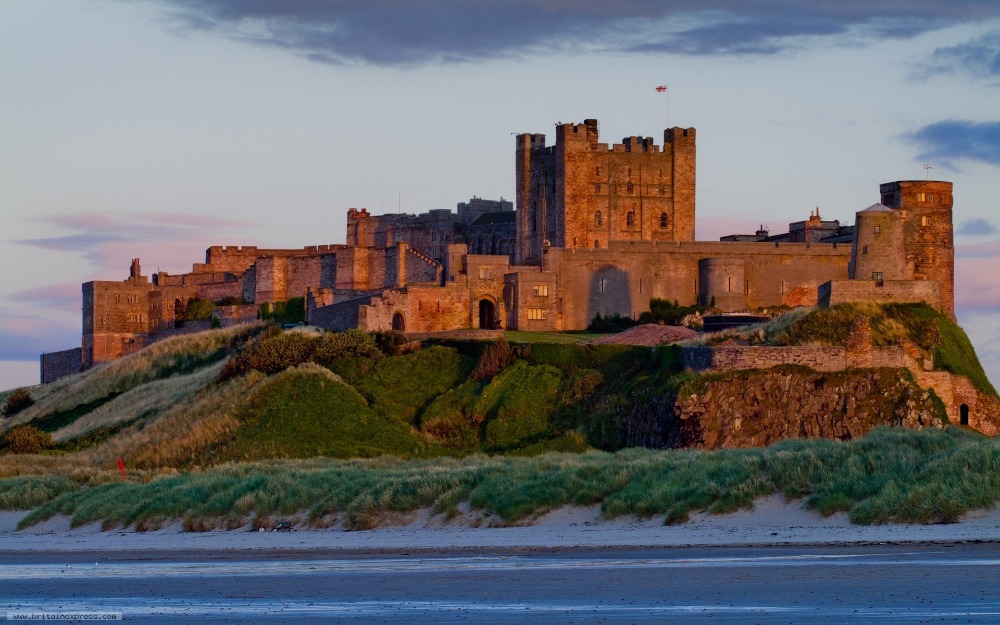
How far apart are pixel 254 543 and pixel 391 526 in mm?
2463

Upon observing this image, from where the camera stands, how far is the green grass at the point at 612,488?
76.5 ft

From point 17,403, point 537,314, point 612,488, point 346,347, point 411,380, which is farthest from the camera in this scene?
point 17,403

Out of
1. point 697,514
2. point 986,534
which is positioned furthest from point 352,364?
point 986,534

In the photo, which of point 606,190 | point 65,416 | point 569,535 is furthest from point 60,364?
point 569,535

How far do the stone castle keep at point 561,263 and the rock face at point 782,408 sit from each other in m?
5.97

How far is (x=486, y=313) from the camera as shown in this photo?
6462 cm

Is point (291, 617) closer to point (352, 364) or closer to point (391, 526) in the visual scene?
point (391, 526)

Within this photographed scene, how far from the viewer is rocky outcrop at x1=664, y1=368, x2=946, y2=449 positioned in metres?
40.2

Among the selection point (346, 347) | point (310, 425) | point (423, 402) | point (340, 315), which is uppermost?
point (340, 315)

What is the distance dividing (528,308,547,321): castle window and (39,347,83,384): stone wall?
1267 inches

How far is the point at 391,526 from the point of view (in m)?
26.9

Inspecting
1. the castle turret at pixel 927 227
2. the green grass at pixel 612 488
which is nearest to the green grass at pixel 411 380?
the green grass at pixel 612 488

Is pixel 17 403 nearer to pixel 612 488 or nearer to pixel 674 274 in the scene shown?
pixel 674 274

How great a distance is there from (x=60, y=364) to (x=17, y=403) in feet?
63.4
